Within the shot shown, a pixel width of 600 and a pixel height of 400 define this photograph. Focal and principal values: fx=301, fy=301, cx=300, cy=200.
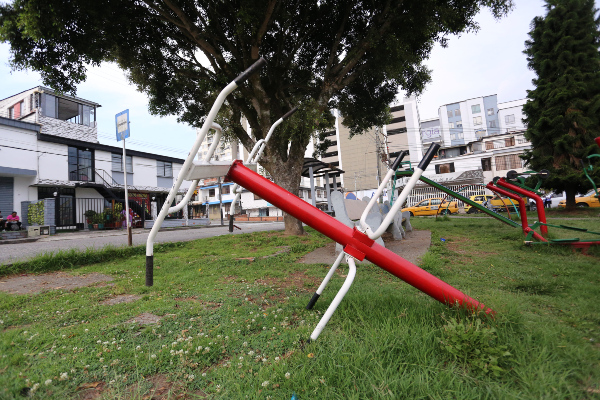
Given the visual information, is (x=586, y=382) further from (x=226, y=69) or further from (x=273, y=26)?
(x=273, y=26)

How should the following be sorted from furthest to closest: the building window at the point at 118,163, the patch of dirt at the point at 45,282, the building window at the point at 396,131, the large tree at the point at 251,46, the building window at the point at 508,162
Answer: the building window at the point at 396,131 < the building window at the point at 508,162 < the building window at the point at 118,163 < the large tree at the point at 251,46 < the patch of dirt at the point at 45,282

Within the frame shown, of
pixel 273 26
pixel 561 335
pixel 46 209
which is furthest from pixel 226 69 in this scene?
pixel 46 209

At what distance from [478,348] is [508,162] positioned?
38.6 metres

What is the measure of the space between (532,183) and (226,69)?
15904 millimetres

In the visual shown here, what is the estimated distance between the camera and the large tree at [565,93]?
14.4 metres

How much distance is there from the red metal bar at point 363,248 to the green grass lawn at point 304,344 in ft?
0.45

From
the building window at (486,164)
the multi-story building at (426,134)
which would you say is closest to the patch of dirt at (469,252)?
the building window at (486,164)

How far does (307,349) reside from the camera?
6.16 feet

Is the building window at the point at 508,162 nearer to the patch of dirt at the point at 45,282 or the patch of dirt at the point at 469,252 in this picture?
the patch of dirt at the point at 469,252

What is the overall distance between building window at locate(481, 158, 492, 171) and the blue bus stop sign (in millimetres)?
37078

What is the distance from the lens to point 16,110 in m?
22.9

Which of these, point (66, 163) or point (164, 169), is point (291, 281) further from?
point (164, 169)

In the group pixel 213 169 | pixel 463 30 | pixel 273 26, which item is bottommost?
pixel 213 169

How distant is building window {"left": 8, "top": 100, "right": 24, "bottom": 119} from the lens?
22427 mm
